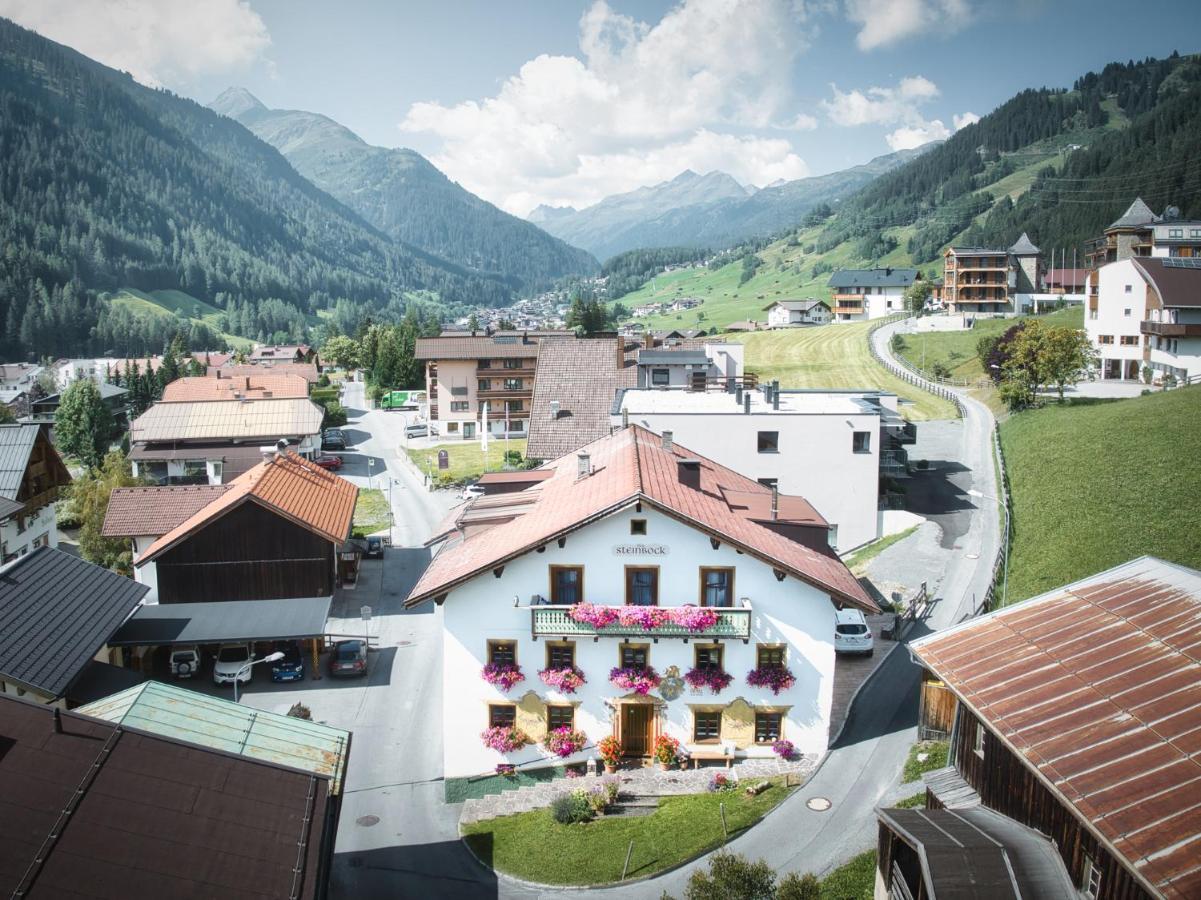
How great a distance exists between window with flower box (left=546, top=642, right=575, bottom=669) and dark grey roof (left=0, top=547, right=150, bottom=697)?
1439 centimetres

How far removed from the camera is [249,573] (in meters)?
42.0

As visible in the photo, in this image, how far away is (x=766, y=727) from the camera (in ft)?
90.3

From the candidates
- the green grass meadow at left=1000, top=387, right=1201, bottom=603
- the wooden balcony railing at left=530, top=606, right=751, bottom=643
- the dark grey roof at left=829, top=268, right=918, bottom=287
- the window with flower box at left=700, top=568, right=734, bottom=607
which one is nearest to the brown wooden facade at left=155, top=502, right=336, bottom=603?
the wooden balcony railing at left=530, top=606, right=751, bottom=643

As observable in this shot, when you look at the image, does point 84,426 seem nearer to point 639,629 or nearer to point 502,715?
point 502,715

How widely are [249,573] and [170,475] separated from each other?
127 feet

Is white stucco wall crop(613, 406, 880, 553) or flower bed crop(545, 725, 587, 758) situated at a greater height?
white stucco wall crop(613, 406, 880, 553)

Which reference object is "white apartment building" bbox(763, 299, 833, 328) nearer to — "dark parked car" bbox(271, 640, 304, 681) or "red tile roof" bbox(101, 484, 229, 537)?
"red tile roof" bbox(101, 484, 229, 537)

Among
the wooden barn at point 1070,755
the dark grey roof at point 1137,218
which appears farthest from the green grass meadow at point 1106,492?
the dark grey roof at point 1137,218

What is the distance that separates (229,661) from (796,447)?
28.1 metres

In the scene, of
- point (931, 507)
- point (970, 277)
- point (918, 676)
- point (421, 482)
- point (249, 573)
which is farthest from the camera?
point (970, 277)

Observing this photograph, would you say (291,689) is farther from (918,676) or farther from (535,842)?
(918,676)

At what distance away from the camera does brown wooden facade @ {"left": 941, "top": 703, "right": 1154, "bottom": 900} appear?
557 inches

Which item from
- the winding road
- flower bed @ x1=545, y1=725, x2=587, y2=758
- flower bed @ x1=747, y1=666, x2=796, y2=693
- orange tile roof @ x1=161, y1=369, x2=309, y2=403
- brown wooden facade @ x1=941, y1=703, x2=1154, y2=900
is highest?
orange tile roof @ x1=161, y1=369, x2=309, y2=403

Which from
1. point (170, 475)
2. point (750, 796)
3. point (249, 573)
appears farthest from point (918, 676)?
point (170, 475)
